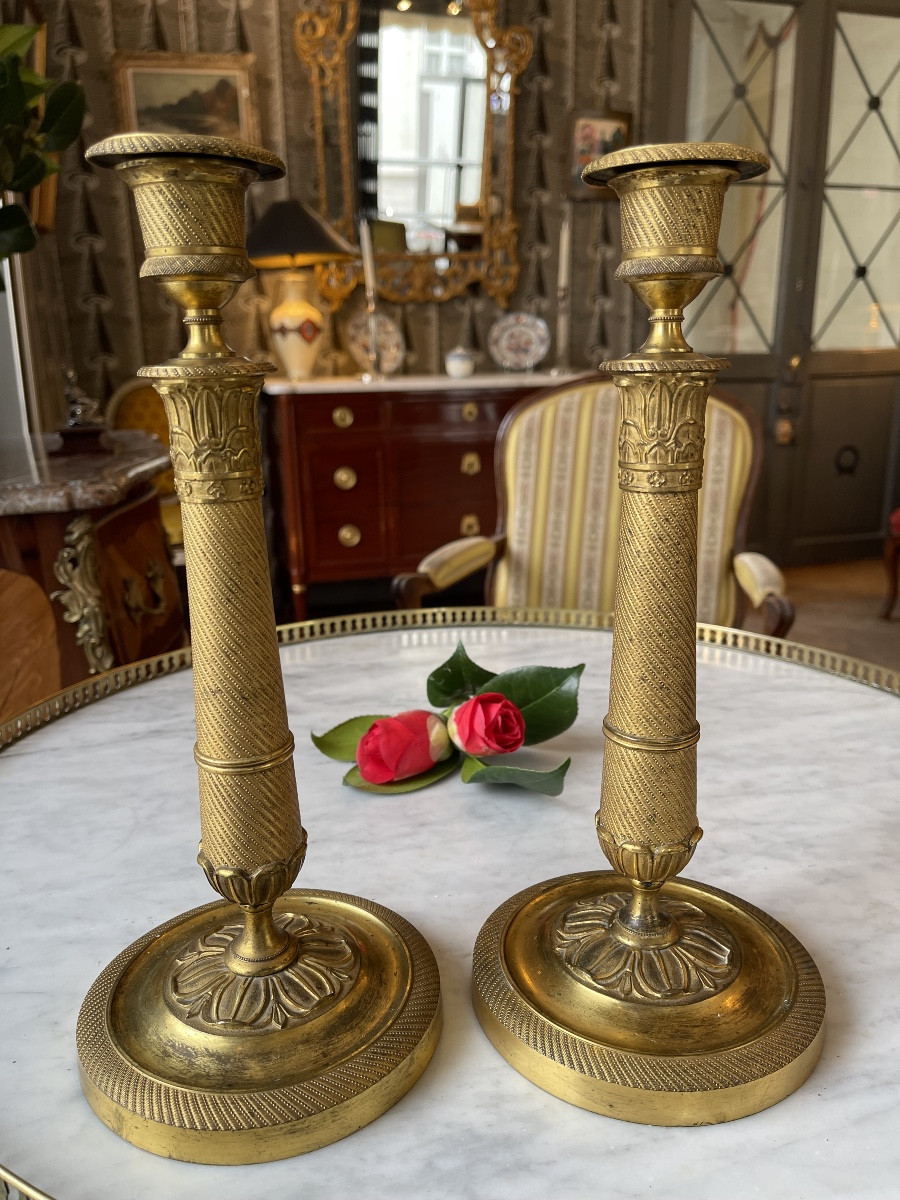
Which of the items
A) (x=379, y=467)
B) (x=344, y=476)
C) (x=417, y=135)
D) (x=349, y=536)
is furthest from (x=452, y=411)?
(x=417, y=135)

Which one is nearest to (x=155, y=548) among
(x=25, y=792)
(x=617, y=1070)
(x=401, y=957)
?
(x=25, y=792)

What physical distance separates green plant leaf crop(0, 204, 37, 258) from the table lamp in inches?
49.3

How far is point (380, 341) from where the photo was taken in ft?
9.87

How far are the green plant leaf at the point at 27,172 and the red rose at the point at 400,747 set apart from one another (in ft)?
3.21

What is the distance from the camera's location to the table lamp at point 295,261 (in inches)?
98.2

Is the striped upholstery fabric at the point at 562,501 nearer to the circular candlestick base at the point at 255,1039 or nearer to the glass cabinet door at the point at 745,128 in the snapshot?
the circular candlestick base at the point at 255,1039

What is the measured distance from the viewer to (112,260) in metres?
2.78

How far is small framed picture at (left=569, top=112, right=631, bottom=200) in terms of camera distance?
2990 mm

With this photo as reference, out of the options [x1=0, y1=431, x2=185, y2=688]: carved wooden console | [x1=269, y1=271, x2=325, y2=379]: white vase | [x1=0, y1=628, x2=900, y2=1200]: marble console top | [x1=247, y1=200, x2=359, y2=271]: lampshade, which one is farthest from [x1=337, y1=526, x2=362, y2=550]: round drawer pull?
[x1=0, y1=628, x2=900, y2=1200]: marble console top

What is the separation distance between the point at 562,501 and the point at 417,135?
6.21 feet

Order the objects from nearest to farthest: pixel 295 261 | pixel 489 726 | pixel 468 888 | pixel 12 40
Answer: pixel 468 888 → pixel 489 726 → pixel 12 40 → pixel 295 261

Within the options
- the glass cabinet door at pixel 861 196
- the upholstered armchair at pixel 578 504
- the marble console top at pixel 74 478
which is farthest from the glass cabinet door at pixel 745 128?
the marble console top at pixel 74 478

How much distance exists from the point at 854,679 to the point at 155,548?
4.24ft

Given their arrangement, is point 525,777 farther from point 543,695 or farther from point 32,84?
point 32,84
